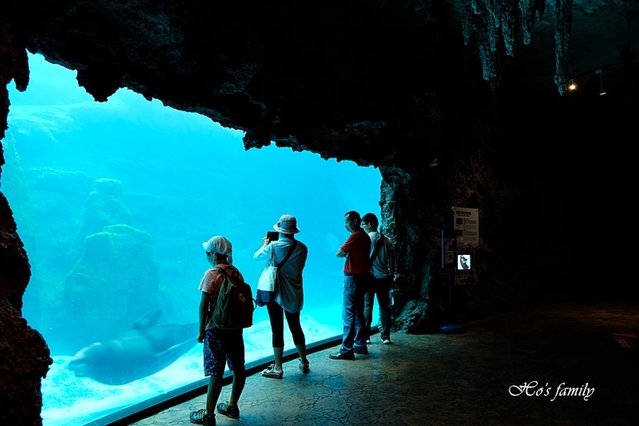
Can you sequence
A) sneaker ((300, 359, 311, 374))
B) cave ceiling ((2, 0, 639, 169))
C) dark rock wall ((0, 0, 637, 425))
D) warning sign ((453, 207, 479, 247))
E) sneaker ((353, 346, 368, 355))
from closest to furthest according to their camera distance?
dark rock wall ((0, 0, 637, 425)) → cave ceiling ((2, 0, 639, 169)) → sneaker ((300, 359, 311, 374)) → sneaker ((353, 346, 368, 355)) → warning sign ((453, 207, 479, 247))

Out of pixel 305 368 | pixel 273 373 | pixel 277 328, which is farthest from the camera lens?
pixel 305 368

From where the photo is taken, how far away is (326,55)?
20.0 feet

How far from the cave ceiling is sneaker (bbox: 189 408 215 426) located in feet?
10.3

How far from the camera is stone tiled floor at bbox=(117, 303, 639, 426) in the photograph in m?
3.88

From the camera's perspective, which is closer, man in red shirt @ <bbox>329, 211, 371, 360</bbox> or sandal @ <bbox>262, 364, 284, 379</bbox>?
sandal @ <bbox>262, 364, 284, 379</bbox>

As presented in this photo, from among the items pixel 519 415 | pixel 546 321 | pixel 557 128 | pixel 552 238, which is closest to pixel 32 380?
pixel 519 415

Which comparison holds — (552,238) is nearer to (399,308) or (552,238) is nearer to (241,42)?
(399,308)

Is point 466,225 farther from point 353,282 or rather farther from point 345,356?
point 345,356

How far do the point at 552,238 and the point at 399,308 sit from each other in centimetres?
713

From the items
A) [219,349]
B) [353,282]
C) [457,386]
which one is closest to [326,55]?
[353,282]

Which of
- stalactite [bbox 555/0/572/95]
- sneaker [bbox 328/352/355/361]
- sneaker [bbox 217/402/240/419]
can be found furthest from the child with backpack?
stalactite [bbox 555/0/572/95]

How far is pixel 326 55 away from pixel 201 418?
5082mm

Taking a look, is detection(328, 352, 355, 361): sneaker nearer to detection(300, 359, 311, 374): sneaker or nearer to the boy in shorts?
detection(300, 359, 311, 374): sneaker

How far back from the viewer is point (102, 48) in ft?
13.1
